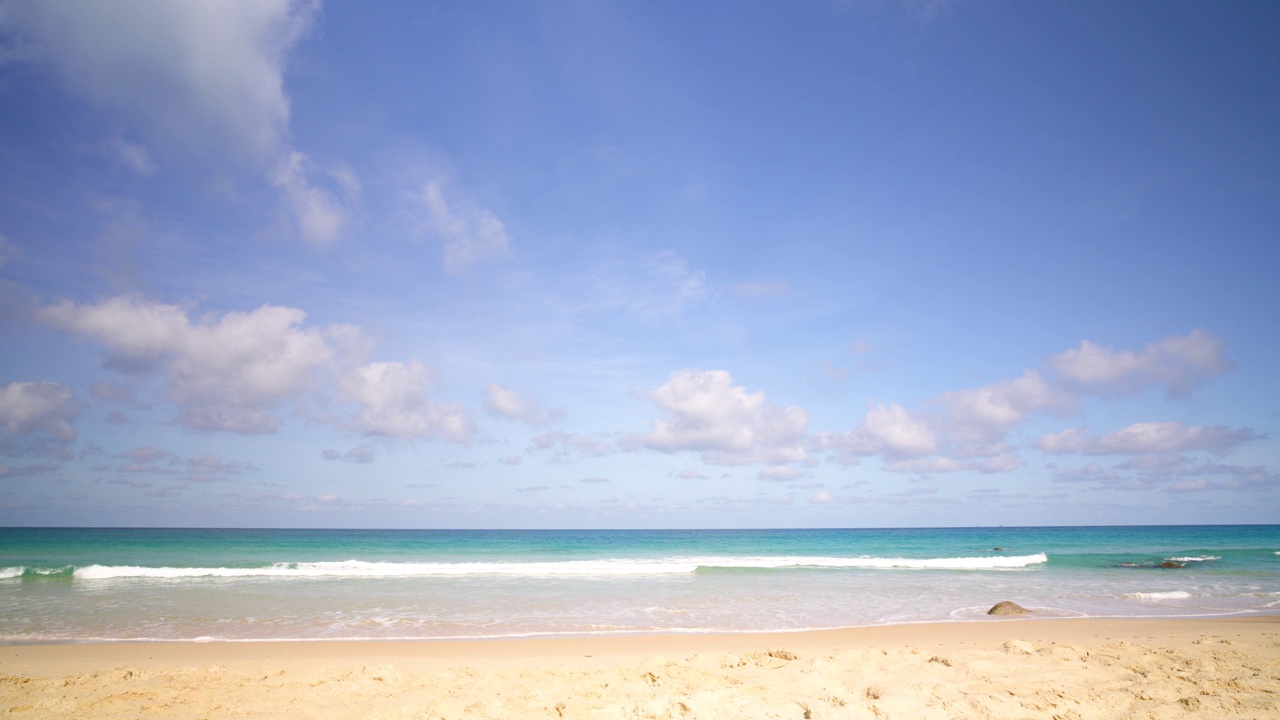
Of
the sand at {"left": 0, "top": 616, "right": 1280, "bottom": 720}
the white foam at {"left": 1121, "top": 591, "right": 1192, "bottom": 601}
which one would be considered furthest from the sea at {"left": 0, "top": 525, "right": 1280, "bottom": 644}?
the sand at {"left": 0, "top": 616, "right": 1280, "bottom": 720}

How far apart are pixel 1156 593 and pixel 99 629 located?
25965 millimetres

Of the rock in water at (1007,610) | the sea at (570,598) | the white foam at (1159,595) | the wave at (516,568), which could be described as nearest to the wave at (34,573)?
the sea at (570,598)

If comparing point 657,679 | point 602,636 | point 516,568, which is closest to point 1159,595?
point 602,636

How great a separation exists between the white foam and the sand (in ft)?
21.8

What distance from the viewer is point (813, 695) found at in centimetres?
659

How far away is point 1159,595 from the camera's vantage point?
16531 mm

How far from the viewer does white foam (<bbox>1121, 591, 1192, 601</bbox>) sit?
16219 mm

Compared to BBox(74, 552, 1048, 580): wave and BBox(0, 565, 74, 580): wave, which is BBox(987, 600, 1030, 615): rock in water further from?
BBox(0, 565, 74, 580): wave

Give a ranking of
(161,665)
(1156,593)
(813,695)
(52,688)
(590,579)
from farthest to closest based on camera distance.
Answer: (590,579) → (1156,593) → (161,665) → (52,688) → (813,695)

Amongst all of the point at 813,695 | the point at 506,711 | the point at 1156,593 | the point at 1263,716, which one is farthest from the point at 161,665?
the point at 1156,593

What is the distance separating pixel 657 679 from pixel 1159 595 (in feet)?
56.2

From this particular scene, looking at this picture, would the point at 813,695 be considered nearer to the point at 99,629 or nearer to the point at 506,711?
the point at 506,711

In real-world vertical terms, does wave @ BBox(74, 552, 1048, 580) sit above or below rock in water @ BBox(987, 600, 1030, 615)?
below

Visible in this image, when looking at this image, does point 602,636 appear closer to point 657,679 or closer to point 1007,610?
point 657,679
